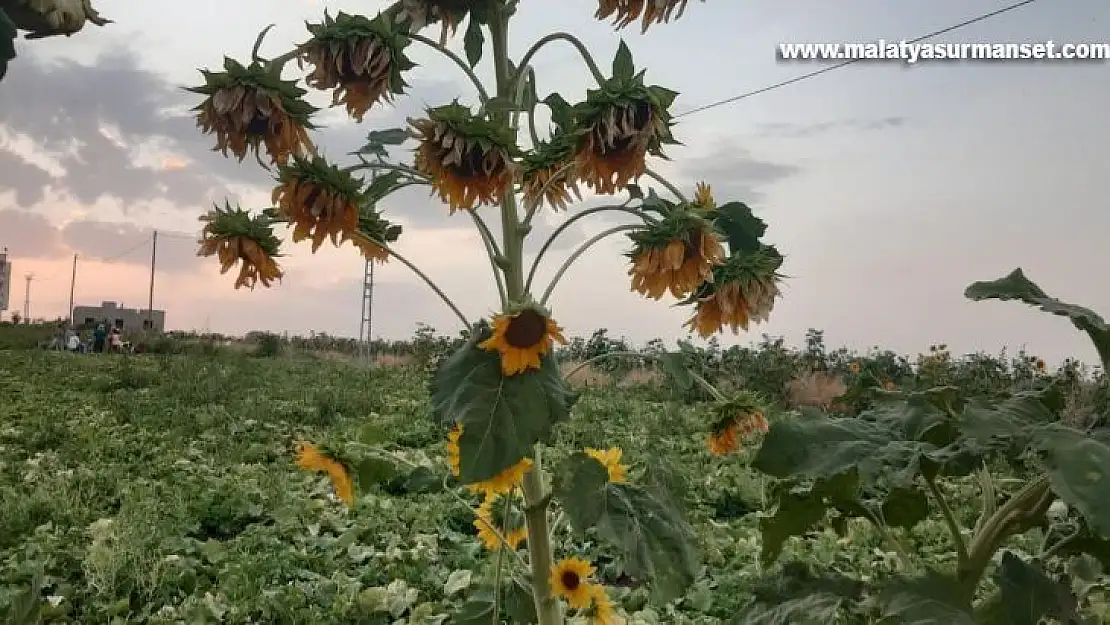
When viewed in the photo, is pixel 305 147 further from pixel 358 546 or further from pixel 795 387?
pixel 795 387

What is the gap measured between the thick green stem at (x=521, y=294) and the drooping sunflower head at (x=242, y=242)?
435mm

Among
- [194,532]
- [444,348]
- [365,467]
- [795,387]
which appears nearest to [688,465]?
[194,532]

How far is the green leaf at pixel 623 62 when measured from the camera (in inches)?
56.8

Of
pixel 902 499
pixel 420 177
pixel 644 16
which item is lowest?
pixel 902 499

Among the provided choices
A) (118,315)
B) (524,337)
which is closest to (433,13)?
(524,337)

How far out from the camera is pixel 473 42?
5.55 ft

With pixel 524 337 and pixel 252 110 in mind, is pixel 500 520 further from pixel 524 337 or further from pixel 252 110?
pixel 252 110

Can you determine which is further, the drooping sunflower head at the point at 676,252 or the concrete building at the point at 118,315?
the concrete building at the point at 118,315

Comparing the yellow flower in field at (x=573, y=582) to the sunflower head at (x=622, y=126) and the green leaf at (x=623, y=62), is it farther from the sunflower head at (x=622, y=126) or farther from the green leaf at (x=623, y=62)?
the green leaf at (x=623, y=62)

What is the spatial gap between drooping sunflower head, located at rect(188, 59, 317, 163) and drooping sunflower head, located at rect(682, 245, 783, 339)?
81 centimetres

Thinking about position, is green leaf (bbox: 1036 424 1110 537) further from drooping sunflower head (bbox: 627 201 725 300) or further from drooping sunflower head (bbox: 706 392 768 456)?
drooping sunflower head (bbox: 706 392 768 456)

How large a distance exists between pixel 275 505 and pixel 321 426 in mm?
3102

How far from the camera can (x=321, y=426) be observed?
7441mm

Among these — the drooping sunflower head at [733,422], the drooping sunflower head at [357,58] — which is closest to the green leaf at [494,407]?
the drooping sunflower head at [357,58]
